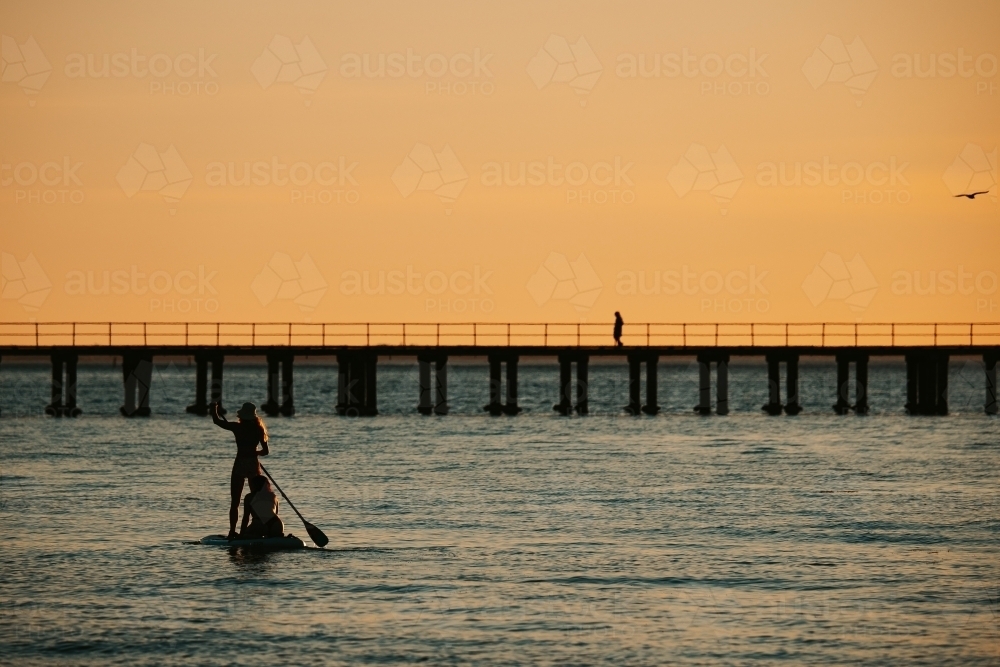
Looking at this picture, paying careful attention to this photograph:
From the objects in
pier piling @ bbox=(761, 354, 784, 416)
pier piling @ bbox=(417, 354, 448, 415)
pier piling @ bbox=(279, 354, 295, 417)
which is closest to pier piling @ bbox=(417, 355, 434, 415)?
pier piling @ bbox=(417, 354, 448, 415)

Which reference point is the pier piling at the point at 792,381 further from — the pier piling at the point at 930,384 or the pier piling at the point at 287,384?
the pier piling at the point at 287,384

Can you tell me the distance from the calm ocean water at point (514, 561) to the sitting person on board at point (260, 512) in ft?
2.25

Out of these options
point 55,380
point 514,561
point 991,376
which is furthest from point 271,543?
point 991,376

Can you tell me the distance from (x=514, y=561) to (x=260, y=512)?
12.8ft

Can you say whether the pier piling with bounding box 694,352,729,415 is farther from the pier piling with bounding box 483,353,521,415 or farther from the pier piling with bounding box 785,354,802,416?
the pier piling with bounding box 483,353,521,415

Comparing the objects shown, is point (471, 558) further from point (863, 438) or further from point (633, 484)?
point (863, 438)

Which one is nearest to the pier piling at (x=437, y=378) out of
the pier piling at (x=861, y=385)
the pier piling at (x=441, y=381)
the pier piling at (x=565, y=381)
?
the pier piling at (x=441, y=381)

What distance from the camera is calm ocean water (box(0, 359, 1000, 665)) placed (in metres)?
17.6

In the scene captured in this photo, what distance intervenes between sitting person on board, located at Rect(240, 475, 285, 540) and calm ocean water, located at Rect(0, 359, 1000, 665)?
684 mm

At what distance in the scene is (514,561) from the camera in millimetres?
23453

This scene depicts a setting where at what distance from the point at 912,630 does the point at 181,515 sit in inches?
604

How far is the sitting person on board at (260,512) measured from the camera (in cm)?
2373

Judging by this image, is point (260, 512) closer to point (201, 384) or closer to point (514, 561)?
point (514, 561)

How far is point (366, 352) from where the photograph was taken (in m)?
65.4
